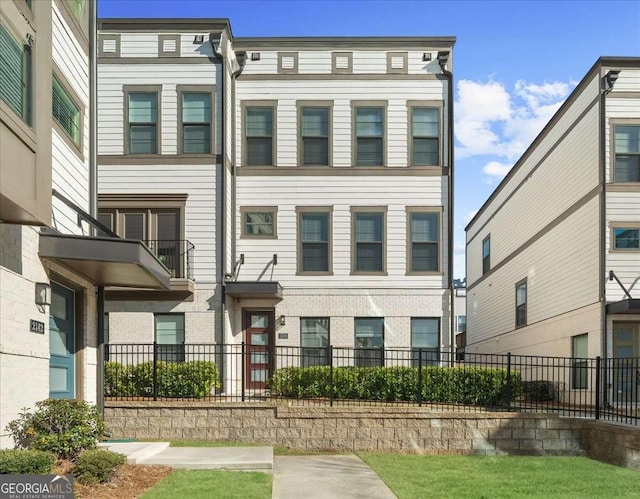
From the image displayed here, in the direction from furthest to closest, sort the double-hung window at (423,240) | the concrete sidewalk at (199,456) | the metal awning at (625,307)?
→ the double-hung window at (423,240), the metal awning at (625,307), the concrete sidewalk at (199,456)

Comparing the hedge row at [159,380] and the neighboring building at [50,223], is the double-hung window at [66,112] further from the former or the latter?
the hedge row at [159,380]

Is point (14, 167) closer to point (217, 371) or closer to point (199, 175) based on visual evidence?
point (217, 371)

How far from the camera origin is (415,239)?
20531mm

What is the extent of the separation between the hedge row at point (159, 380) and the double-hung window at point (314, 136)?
7.04 metres

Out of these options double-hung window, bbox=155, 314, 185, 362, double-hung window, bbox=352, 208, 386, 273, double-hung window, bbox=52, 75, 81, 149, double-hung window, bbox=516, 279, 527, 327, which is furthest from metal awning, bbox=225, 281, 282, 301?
double-hung window, bbox=516, 279, 527, 327

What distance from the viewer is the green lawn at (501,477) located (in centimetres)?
1026

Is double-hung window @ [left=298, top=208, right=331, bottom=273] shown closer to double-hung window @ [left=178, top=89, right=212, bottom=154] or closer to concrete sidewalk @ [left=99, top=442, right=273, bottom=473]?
double-hung window @ [left=178, top=89, right=212, bottom=154]

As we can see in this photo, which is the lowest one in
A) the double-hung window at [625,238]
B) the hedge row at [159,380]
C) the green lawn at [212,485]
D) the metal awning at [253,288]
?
the green lawn at [212,485]

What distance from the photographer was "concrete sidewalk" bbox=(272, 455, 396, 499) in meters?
9.97

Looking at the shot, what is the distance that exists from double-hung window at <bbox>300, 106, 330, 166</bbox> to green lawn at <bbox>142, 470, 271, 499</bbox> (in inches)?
455

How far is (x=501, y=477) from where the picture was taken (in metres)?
11.8

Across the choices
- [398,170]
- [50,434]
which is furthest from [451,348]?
[50,434]

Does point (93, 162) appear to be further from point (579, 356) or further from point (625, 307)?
point (579, 356)

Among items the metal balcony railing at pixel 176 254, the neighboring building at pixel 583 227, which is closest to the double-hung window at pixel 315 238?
the metal balcony railing at pixel 176 254
